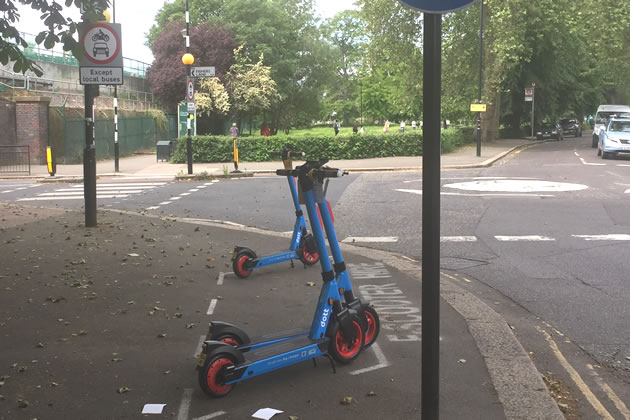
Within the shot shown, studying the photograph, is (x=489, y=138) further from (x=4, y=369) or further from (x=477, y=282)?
(x=4, y=369)

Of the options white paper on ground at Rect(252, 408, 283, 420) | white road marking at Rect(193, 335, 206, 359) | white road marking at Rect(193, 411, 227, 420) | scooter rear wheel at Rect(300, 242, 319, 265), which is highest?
scooter rear wheel at Rect(300, 242, 319, 265)

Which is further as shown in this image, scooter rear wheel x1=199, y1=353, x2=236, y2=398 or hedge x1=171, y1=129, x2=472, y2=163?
hedge x1=171, y1=129, x2=472, y2=163

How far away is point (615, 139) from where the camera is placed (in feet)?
92.1

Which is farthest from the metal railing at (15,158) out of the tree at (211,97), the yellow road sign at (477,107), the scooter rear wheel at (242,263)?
the scooter rear wheel at (242,263)

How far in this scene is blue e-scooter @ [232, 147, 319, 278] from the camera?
7.49 m

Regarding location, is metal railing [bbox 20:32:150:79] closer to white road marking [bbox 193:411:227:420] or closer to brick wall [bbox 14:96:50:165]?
brick wall [bbox 14:96:50:165]

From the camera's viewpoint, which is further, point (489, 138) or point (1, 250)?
point (489, 138)

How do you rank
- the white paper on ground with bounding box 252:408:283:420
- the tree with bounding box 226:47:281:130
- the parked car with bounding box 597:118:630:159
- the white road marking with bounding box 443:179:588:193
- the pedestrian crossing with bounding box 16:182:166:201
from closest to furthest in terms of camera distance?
the white paper on ground with bounding box 252:408:283:420 < the white road marking with bounding box 443:179:588:193 < the pedestrian crossing with bounding box 16:182:166:201 < the parked car with bounding box 597:118:630:159 < the tree with bounding box 226:47:281:130

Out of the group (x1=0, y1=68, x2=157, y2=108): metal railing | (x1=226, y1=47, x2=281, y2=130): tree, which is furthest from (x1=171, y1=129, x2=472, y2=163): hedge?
(x1=226, y1=47, x2=281, y2=130): tree

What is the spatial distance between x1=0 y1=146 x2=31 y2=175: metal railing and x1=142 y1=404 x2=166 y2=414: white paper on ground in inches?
1044

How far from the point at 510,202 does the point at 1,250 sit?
9.94m

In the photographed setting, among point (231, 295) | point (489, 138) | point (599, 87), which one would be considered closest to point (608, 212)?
point (231, 295)

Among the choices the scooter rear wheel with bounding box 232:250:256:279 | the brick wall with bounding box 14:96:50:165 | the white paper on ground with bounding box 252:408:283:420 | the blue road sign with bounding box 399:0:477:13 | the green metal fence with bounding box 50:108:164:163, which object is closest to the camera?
the blue road sign with bounding box 399:0:477:13

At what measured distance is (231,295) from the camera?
6.80 meters
